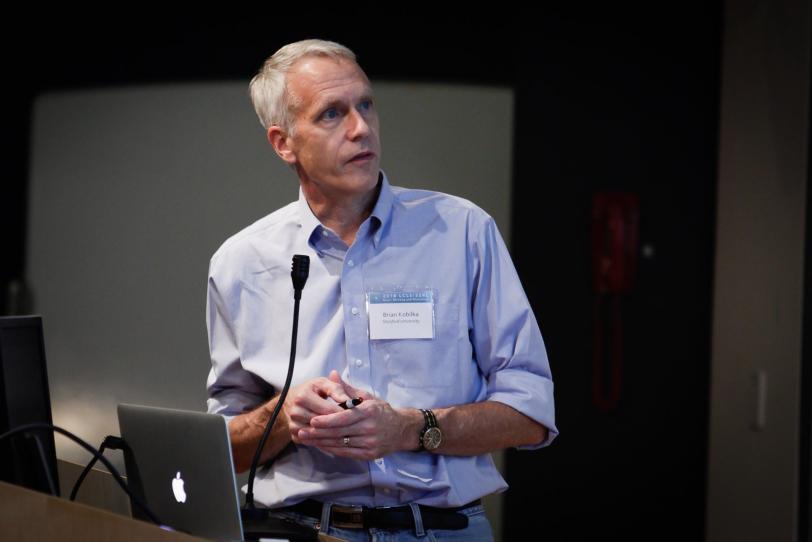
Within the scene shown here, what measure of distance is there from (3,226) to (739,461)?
289 cm

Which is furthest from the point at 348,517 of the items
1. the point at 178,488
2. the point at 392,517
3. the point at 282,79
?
the point at 282,79

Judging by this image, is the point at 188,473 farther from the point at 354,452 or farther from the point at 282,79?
the point at 282,79

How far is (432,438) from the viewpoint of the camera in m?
1.81

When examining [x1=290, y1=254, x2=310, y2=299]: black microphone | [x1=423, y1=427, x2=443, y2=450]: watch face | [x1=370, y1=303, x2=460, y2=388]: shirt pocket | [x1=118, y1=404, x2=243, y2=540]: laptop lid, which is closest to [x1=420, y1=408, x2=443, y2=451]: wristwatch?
[x1=423, y1=427, x2=443, y2=450]: watch face

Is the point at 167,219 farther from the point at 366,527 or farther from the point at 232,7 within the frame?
the point at 366,527

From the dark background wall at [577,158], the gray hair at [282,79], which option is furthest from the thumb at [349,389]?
the dark background wall at [577,158]

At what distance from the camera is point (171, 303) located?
3561 mm

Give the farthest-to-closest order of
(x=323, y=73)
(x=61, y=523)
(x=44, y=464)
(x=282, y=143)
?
(x=282, y=143) < (x=323, y=73) < (x=44, y=464) < (x=61, y=523)

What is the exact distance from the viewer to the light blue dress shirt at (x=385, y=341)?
189 cm

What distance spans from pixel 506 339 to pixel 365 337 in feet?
0.93

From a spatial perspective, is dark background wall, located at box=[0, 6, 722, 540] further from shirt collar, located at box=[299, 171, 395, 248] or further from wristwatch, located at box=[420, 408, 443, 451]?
wristwatch, located at box=[420, 408, 443, 451]

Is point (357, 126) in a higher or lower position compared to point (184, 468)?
higher

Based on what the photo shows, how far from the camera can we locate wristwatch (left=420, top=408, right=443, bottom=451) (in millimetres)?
1810

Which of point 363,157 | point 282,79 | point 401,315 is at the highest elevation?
point 282,79
